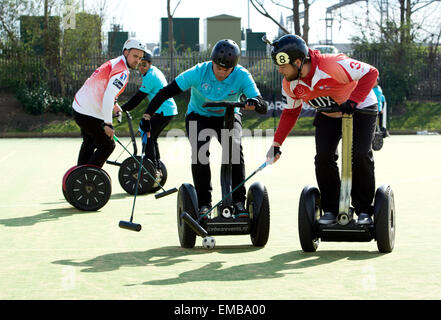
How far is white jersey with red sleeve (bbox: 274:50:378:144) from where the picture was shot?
21.4ft

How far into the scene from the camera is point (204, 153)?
24.3 feet

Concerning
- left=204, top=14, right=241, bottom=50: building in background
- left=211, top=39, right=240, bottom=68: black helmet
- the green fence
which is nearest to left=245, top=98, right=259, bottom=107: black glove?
left=211, top=39, right=240, bottom=68: black helmet

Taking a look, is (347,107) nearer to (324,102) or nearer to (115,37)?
(324,102)

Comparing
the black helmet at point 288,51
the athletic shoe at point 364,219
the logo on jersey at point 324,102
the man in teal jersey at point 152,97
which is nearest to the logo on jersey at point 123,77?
the man in teal jersey at point 152,97

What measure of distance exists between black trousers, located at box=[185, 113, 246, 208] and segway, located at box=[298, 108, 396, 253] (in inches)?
34.0

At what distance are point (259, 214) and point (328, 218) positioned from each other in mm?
581

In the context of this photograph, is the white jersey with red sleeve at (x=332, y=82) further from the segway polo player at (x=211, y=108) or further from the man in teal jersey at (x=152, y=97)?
the man in teal jersey at (x=152, y=97)

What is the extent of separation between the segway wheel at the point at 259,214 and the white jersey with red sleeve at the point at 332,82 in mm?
814

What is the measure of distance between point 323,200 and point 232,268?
1.26 metres

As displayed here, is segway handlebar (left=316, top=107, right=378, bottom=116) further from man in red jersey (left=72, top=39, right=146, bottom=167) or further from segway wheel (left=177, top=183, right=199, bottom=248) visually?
man in red jersey (left=72, top=39, right=146, bottom=167)

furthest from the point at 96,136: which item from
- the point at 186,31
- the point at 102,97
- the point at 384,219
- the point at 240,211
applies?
the point at 186,31
